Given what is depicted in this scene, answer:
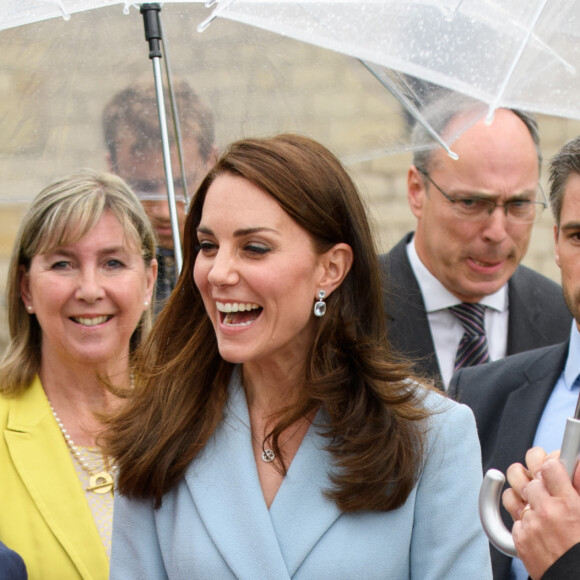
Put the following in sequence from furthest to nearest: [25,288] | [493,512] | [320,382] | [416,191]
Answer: [416,191], [25,288], [320,382], [493,512]

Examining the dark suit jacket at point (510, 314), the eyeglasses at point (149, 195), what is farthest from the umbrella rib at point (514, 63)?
the eyeglasses at point (149, 195)

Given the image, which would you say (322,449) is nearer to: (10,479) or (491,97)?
(10,479)

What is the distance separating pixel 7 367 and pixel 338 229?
4.40 feet

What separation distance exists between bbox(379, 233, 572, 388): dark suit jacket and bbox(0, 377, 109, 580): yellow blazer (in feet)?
4.20

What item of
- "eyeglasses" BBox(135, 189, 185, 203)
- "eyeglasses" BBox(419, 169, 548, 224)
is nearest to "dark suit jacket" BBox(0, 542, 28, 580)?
"eyeglasses" BBox(135, 189, 185, 203)

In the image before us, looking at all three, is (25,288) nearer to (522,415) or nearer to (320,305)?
(320,305)

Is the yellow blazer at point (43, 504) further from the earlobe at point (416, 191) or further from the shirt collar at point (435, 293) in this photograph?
the earlobe at point (416, 191)

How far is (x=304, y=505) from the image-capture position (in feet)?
8.22

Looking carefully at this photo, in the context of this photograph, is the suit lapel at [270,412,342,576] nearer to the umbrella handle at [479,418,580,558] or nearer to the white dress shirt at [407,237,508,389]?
the umbrella handle at [479,418,580,558]

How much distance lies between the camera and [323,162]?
265 centimetres

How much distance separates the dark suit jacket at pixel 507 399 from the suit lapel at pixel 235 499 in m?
0.77

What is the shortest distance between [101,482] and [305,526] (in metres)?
0.96

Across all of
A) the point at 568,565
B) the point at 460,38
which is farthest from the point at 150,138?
the point at 568,565

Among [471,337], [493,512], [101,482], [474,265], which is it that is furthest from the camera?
[474,265]
